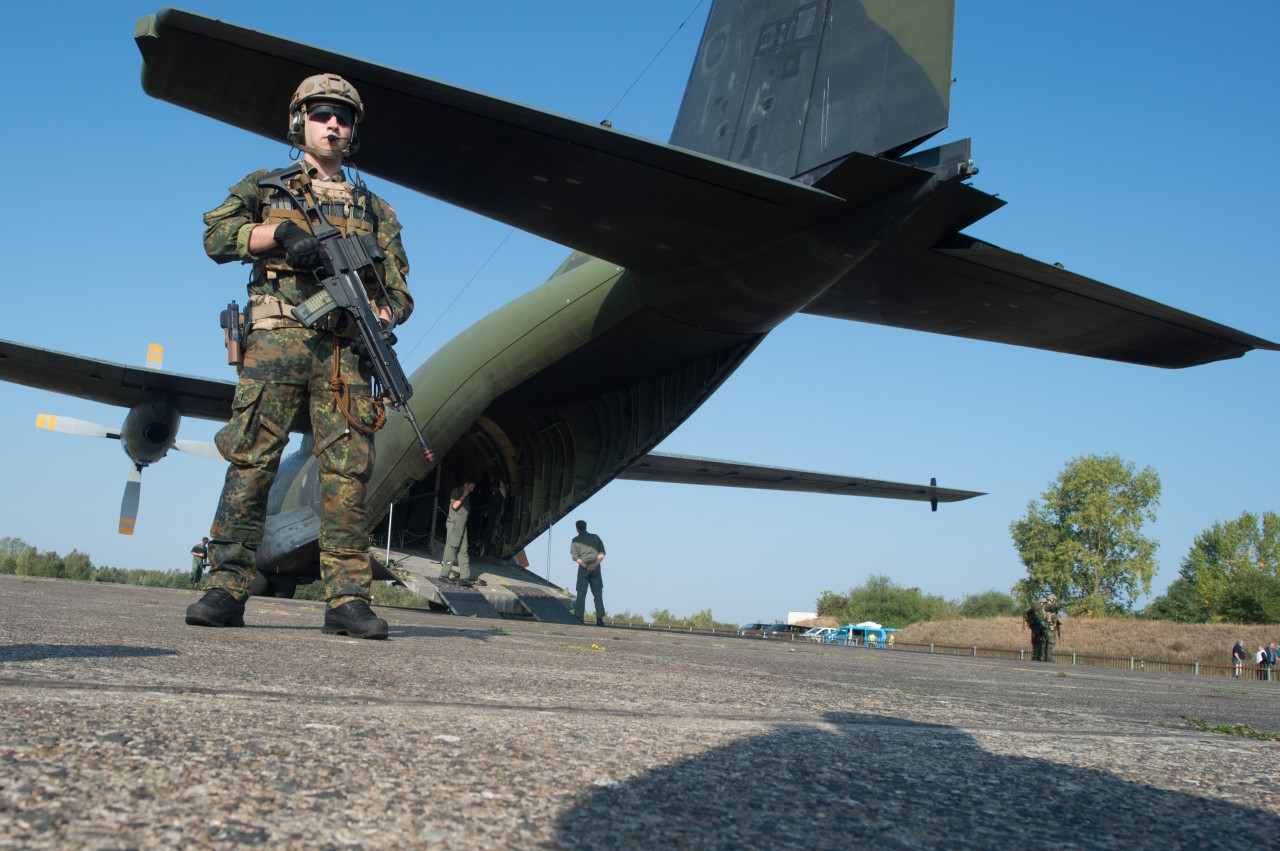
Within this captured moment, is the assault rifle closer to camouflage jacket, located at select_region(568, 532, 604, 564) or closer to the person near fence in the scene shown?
camouflage jacket, located at select_region(568, 532, 604, 564)

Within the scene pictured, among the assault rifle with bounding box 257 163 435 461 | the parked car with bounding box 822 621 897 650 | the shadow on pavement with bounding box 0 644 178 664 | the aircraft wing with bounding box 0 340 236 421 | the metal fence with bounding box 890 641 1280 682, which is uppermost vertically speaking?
the aircraft wing with bounding box 0 340 236 421

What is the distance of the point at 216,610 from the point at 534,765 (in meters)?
2.97

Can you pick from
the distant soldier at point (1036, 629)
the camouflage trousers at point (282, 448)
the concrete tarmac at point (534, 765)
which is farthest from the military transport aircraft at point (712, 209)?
the distant soldier at point (1036, 629)

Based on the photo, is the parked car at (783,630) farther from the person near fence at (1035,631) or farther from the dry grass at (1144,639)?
the person near fence at (1035,631)

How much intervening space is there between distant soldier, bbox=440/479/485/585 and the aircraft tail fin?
5591 mm

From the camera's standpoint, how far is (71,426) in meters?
14.9

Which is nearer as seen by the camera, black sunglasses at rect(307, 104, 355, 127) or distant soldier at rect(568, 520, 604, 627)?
black sunglasses at rect(307, 104, 355, 127)

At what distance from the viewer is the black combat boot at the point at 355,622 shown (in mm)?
4117

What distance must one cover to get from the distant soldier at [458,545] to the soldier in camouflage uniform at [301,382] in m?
7.68

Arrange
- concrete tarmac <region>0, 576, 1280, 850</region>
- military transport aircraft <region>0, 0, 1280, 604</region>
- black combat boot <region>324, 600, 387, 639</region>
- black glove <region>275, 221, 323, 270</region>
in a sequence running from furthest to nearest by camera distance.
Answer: military transport aircraft <region>0, 0, 1280, 604</region> < black combat boot <region>324, 600, 387, 639</region> < black glove <region>275, 221, 323, 270</region> < concrete tarmac <region>0, 576, 1280, 850</region>

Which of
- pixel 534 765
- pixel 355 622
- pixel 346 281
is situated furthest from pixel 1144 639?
pixel 534 765

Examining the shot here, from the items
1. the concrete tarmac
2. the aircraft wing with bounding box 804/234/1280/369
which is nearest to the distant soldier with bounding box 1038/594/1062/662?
the aircraft wing with bounding box 804/234/1280/369

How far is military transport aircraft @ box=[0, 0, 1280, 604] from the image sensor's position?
5.32 metres

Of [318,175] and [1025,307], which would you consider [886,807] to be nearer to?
[318,175]
